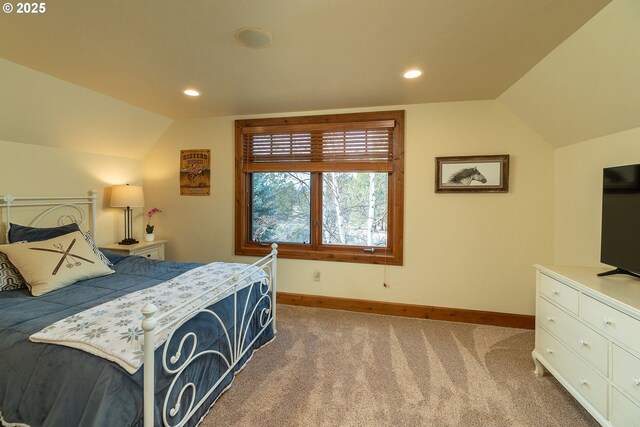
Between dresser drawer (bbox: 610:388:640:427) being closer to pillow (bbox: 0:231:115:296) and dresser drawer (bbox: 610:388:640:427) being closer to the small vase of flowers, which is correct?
pillow (bbox: 0:231:115:296)

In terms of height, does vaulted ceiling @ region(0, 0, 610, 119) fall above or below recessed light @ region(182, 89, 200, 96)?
below

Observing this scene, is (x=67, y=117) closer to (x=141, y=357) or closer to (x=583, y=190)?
(x=141, y=357)

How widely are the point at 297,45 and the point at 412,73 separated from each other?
99cm

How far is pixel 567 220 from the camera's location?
2430mm

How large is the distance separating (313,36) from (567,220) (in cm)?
271

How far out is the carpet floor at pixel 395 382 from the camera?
159 centimetres

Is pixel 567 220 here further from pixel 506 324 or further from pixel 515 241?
pixel 506 324

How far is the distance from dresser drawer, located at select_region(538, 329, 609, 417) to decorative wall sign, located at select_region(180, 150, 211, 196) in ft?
12.0

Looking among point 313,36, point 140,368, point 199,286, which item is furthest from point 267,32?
point 140,368

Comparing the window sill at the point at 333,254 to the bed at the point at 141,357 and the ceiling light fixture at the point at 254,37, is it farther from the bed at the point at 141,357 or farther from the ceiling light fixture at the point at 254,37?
the ceiling light fixture at the point at 254,37

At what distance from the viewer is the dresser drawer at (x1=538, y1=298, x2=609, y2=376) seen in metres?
1.44

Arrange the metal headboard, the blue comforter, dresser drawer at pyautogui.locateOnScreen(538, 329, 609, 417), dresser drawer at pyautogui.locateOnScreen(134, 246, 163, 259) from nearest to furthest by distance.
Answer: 1. the blue comforter
2. dresser drawer at pyautogui.locateOnScreen(538, 329, 609, 417)
3. the metal headboard
4. dresser drawer at pyautogui.locateOnScreen(134, 246, 163, 259)

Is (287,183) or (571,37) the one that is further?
(287,183)

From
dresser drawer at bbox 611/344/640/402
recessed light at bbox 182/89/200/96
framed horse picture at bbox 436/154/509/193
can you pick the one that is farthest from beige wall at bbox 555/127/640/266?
recessed light at bbox 182/89/200/96
